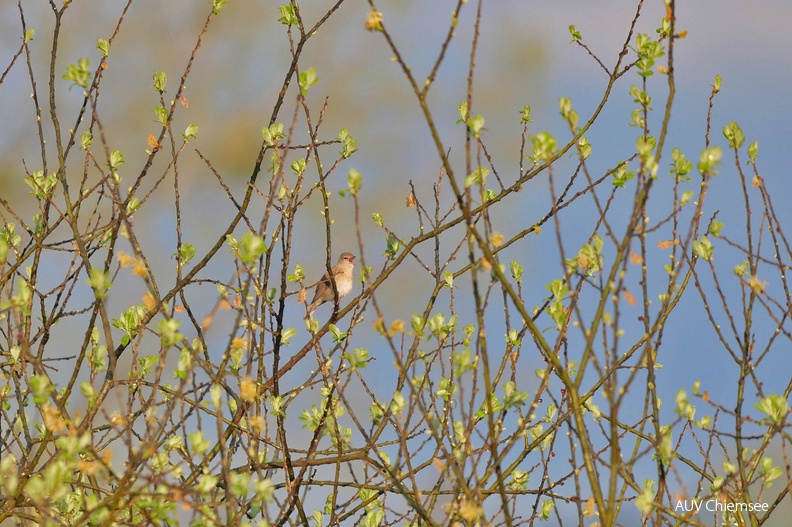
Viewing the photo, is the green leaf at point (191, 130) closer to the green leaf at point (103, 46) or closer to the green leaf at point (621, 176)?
the green leaf at point (103, 46)

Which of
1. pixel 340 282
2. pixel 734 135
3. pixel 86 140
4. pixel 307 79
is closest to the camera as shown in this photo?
pixel 307 79

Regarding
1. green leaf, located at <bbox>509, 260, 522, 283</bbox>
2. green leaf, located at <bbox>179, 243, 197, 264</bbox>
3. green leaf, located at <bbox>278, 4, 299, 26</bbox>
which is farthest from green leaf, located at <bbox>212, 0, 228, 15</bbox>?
green leaf, located at <bbox>509, 260, 522, 283</bbox>

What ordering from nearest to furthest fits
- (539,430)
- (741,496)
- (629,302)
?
1. (629,302)
2. (741,496)
3. (539,430)

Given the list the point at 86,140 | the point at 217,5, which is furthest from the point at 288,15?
the point at 86,140

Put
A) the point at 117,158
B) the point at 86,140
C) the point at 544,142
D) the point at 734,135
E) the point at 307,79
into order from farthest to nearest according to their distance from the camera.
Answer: the point at 86,140 → the point at 117,158 → the point at 734,135 → the point at 307,79 → the point at 544,142

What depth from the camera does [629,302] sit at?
2.57 m

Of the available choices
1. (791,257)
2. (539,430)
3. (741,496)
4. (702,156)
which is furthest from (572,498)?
(702,156)

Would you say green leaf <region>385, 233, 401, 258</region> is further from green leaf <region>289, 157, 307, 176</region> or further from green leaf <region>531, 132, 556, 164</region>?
green leaf <region>531, 132, 556, 164</region>

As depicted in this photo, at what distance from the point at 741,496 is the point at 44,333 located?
3.23m

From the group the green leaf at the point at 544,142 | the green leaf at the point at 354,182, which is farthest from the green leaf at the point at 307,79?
the green leaf at the point at 544,142

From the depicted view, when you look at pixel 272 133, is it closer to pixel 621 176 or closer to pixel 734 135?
pixel 621 176

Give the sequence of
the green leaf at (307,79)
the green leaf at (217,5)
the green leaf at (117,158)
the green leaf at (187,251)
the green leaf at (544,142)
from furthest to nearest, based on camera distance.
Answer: the green leaf at (217,5) < the green leaf at (117,158) < the green leaf at (187,251) < the green leaf at (307,79) < the green leaf at (544,142)

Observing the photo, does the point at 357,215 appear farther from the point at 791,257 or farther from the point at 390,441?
the point at 791,257

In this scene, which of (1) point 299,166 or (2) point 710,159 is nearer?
(2) point 710,159
